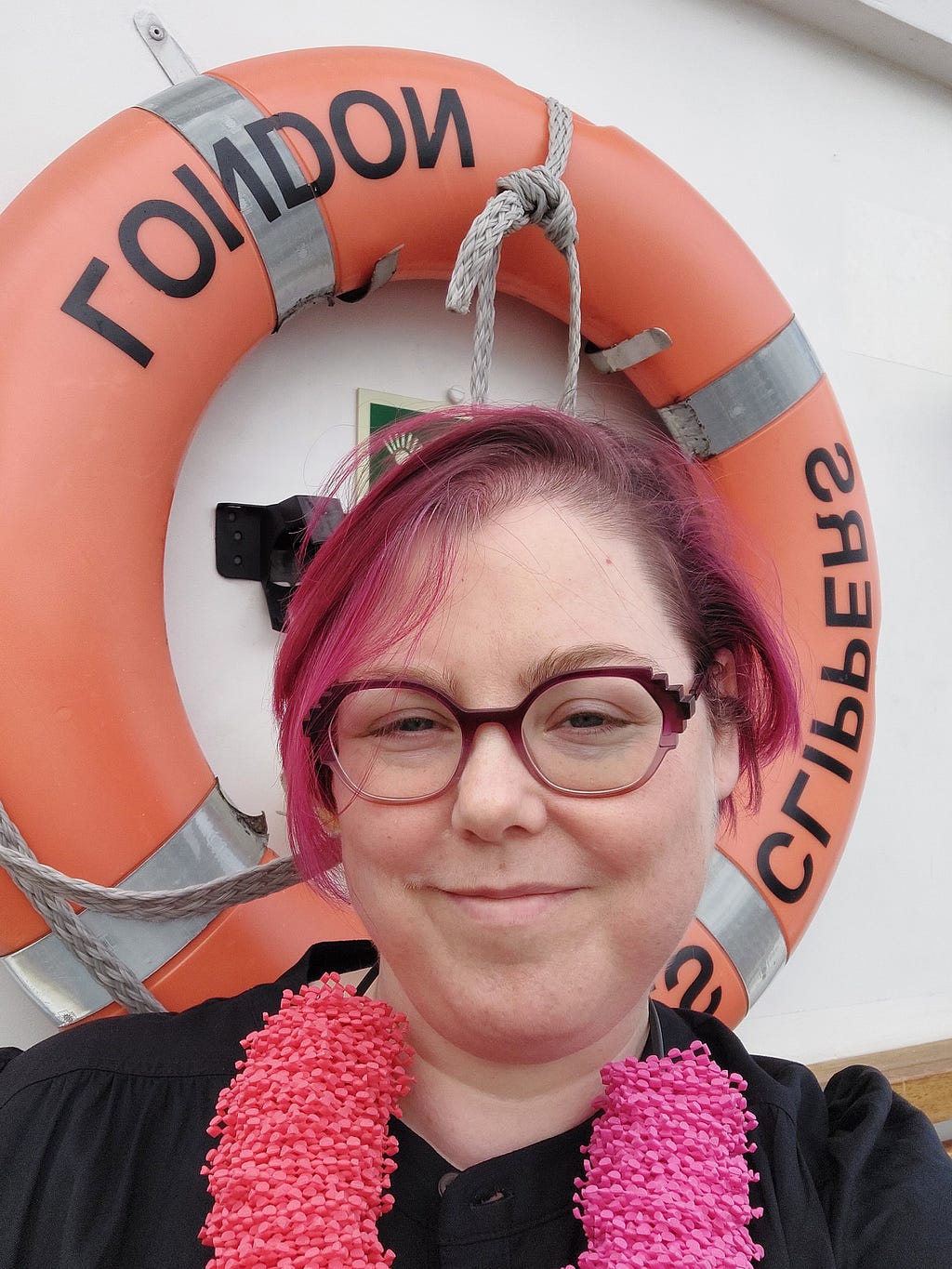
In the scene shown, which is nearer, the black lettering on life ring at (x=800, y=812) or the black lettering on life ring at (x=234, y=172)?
the black lettering on life ring at (x=234, y=172)

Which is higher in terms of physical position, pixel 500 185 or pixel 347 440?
pixel 500 185

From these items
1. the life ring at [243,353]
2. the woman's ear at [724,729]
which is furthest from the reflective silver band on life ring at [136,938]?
the woman's ear at [724,729]

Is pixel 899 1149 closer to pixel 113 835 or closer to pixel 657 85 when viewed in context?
pixel 113 835

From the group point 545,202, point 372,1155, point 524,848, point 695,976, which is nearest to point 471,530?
point 524,848

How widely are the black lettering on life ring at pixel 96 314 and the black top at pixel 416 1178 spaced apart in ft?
1.96

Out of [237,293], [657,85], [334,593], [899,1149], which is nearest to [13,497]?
[237,293]

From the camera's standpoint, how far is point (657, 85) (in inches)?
55.5

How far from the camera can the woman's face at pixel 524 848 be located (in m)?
0.49

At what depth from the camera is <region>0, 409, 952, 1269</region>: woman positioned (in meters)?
0.50

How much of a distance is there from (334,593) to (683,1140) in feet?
1.29

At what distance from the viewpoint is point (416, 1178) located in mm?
568

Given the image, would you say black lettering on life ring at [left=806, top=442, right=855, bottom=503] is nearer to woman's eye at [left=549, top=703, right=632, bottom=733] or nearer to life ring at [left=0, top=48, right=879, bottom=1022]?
life ring at [left=0, top=48, right=879, bottom=1022]

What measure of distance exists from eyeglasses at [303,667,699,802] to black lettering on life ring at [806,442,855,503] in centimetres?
78

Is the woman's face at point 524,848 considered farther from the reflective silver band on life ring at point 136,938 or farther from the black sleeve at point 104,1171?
the reflective silver band on life ring at point 136,938
